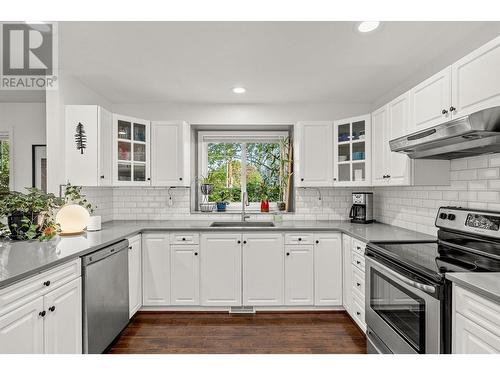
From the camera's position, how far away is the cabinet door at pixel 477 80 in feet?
4.98

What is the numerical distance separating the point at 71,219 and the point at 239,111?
7.25 feet

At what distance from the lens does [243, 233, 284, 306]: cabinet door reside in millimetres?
3010

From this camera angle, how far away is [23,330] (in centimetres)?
141


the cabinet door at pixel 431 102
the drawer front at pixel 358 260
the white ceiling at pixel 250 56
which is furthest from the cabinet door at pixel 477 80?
the drawer front at pixel 358 260

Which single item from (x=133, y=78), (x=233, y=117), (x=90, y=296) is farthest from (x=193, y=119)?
(x=90, y=296)

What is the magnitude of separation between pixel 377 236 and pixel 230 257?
4.65 feet

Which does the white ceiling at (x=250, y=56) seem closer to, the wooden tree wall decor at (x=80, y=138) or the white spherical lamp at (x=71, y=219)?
the wooden tree wall decor at (x=80, y=138)

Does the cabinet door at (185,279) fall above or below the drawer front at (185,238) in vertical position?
below

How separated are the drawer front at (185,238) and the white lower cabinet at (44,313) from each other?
116 cm

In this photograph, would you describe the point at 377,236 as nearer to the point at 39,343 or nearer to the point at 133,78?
the point at 39,343

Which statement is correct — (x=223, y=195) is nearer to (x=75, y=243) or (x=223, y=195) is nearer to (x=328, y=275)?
(x=328, y=275)

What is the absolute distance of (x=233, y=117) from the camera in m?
3.70

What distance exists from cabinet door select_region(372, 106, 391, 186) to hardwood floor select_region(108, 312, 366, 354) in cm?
142

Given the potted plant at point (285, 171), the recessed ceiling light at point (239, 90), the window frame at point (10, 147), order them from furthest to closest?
1. the potted plant at point (285, 171)
2. the window frame at point (10, 147)
3. the recessed ceiling light at point (239, 90)
